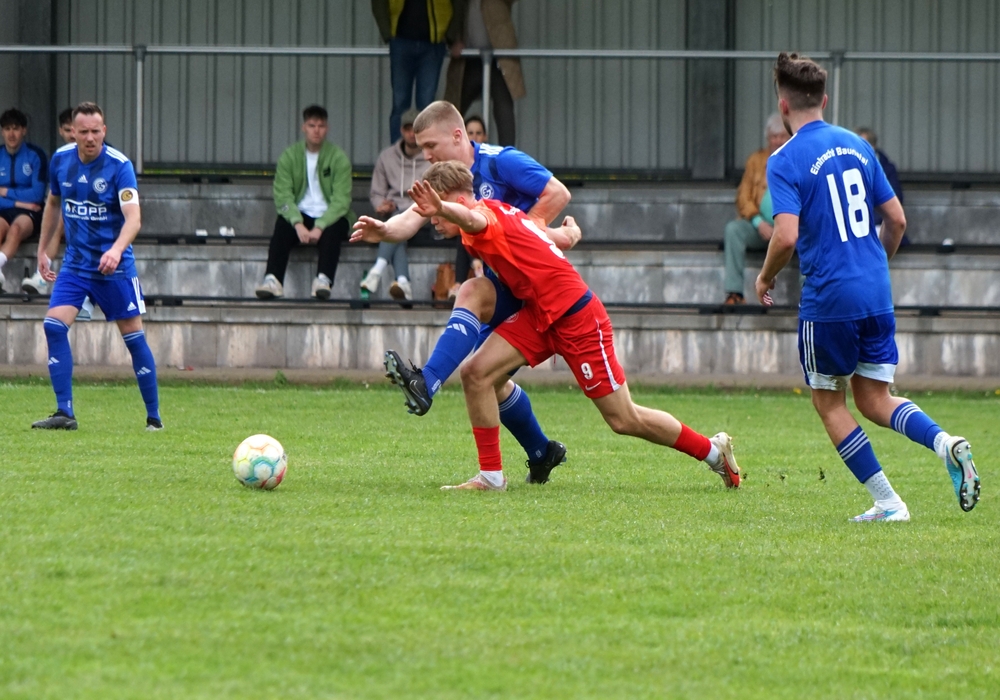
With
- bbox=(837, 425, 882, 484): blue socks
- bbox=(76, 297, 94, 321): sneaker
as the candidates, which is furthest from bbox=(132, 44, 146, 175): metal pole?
bbox=(837, 425, 882, 484): blue socks

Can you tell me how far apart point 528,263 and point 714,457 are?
56.2 inches

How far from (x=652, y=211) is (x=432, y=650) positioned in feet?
41.8

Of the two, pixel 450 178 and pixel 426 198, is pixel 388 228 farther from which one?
pixel 426 198

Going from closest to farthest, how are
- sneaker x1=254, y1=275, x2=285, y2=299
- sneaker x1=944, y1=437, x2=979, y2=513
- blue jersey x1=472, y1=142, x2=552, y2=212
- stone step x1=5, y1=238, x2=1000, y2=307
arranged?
sneaker x1=944, y1=437, x2=979, y2=513, blue jersey x1=472, y1=142, x2=552, y2=212, sneaker x1=254, y1=275, x2=285, y2=299, stone step x1=5, y1=238, x2=1000, y2=307

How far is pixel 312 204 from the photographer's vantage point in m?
14.9

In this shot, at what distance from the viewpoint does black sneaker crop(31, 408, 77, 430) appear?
9336mm

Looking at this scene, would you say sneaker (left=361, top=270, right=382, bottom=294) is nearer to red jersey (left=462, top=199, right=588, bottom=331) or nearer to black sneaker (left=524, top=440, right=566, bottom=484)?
black sneaker (left=524, top=440, right=566, bottom=484)

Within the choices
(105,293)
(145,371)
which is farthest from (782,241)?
(105,293)

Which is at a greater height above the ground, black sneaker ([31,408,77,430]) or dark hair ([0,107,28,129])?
dark hair ([0,107,28,129])

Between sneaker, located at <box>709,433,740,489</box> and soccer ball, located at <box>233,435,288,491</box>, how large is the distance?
223 centimetres

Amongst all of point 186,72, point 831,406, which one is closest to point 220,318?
point 186,72

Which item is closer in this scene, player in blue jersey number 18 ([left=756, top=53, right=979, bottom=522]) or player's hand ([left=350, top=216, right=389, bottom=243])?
player in blue jersey number 18 ([left=756, top=53, right=979, bottom=522])

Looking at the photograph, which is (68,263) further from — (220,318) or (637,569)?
(637,569)

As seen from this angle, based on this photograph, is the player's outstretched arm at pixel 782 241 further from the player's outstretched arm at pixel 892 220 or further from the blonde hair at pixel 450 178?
the blonde hair at pixel 450 178
